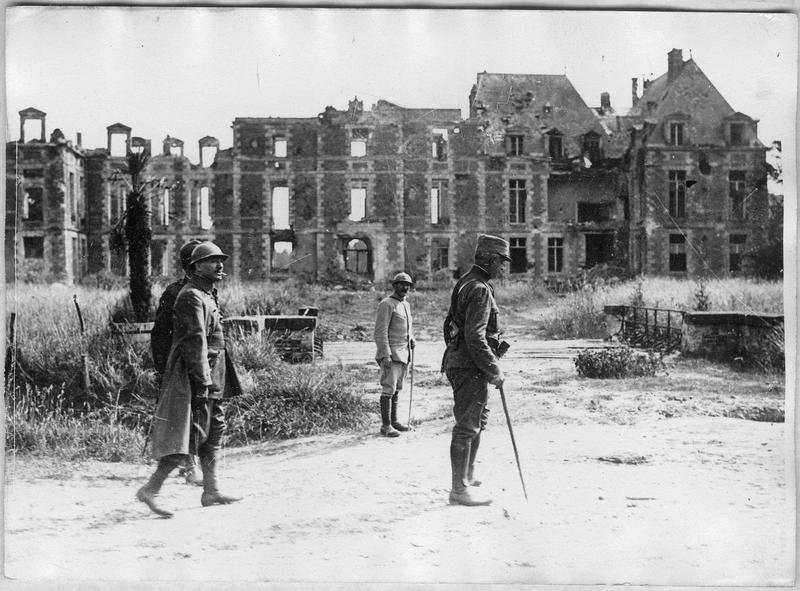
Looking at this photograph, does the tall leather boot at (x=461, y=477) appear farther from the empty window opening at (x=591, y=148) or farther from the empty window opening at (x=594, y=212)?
the empty window opening at (x=591, y=148)

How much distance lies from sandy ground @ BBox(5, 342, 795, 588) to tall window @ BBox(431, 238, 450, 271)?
181 cm

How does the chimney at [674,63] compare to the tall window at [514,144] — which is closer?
the chimney at [674,63]

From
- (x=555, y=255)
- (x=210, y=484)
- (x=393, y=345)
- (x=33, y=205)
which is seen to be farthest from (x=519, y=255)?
(x=33, y=205)

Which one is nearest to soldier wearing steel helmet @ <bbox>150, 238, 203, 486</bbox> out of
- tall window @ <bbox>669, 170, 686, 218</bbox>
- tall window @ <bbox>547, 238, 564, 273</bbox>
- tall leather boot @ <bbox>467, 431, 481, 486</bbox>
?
tall leather boot @ <bbox>467, 431, 481, 486</bbox>

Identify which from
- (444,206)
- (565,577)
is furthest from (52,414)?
(565,577)

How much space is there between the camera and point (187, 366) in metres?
5.10

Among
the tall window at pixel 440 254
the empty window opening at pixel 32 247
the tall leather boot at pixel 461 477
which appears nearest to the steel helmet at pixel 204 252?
the empty window opening at pixel 32 247

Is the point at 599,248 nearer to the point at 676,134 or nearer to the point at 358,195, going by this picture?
the point at 676,134

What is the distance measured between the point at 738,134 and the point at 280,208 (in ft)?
16.4

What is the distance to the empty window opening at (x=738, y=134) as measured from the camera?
6746 millimetres

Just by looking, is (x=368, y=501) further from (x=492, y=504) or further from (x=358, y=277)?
(x=358, y=277)

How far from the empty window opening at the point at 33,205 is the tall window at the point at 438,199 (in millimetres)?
4058

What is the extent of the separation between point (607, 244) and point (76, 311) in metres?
5.64

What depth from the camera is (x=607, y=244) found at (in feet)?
23.7
